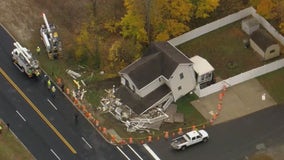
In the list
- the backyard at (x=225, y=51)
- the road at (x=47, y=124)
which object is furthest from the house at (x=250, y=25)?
the road at (x=47, y=124)

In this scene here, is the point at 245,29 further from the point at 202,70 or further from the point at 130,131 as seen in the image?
the point at 130,131

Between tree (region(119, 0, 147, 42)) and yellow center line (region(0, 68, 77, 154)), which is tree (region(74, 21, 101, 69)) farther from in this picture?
yellow center line (region(0, 68, 77, 154))

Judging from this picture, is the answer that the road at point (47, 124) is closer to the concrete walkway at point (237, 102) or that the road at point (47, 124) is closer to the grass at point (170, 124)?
the grass at point (170, 124)

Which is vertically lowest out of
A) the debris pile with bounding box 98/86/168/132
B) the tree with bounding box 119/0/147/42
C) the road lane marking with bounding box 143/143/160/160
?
the road lane marking with bounding box 143/143/160/160

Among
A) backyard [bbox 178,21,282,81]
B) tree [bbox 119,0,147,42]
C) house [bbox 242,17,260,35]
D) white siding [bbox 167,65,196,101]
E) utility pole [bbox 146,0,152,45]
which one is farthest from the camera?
house [bbox 242,17,260,35]

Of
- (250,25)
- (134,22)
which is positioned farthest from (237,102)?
(134,22)

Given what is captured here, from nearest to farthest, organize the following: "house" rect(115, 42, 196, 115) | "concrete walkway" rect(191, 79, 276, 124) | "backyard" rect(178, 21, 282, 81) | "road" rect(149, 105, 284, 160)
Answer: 1. "road" rect(149, 105, 284, 160)
2. "house" rect(115, 42, 196, 115)
3. "concrete walkway" rect(191, 79, 276, 124)
4. "backyard" rect(178, 21, 282, 81)

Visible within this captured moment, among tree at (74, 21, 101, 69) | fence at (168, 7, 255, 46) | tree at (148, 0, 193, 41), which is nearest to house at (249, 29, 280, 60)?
fence at (168, 7, 255, 46)
